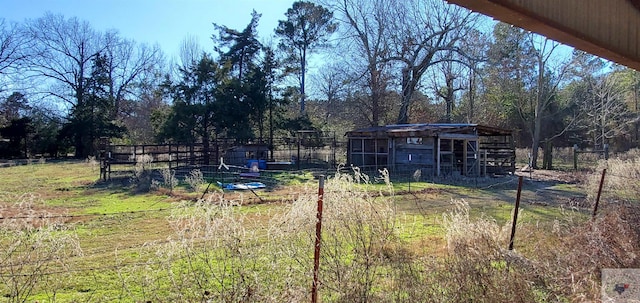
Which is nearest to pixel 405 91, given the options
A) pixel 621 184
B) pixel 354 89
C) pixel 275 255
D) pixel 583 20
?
pixel 354 89

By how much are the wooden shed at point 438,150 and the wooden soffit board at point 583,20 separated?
15.6m

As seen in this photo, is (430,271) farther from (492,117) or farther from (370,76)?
(492,117)

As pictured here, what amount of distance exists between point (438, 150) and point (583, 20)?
55.4 feet

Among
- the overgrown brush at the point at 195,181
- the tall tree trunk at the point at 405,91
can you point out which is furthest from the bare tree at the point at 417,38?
the overgrown brush at the point at 195,181

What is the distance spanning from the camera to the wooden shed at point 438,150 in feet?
61.6

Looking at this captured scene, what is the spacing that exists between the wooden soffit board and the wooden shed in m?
15.6

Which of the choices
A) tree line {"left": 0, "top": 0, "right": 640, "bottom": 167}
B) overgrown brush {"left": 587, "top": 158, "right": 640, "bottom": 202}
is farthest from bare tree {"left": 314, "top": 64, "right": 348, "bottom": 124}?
overgrown brush {"left": 587, "top": 158, "right": 640, "bottom": 202}

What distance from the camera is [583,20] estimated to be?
2363 millimetres

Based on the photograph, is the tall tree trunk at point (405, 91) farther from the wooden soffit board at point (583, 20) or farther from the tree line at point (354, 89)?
the wooden soffit board at point (583, 20)

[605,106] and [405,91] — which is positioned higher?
[405,91]

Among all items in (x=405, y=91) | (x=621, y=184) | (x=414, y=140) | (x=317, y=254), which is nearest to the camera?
(x=317, y=254)

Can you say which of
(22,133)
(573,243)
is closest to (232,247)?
(573,243)

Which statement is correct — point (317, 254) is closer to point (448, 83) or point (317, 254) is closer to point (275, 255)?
point (275, 255)

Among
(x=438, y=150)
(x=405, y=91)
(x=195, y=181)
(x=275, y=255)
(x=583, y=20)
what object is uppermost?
(x=405, y=91)
